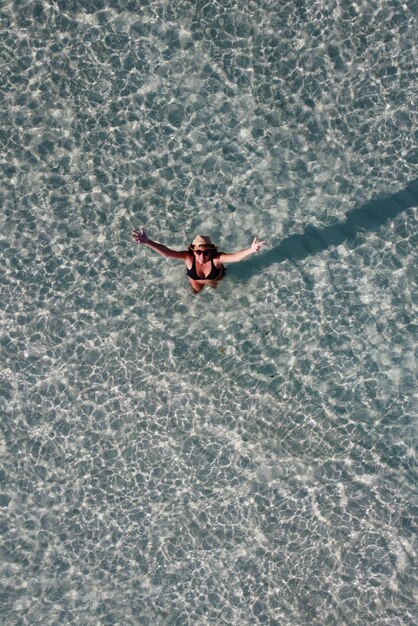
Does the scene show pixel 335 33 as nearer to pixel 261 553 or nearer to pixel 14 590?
pixel 261 553

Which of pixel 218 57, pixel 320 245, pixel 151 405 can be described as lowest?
pixel 151 405

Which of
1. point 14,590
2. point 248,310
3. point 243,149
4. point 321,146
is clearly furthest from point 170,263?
point 14,590

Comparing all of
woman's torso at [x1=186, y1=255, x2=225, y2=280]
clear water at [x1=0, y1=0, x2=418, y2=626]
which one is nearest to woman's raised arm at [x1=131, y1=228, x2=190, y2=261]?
woman's torso at [x1=186, y1=255, x2=225, y2=280]

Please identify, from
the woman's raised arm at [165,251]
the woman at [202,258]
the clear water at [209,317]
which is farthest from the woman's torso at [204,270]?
the clear water at [209,317]

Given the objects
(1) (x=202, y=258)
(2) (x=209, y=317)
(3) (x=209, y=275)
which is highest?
(1) (x=202, y=258)

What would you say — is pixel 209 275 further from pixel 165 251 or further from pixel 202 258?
pixel 165 251

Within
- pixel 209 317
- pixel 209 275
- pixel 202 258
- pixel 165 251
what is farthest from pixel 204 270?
pixel 209 317

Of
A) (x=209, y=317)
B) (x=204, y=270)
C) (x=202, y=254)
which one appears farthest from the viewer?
(x=209, y=317)
